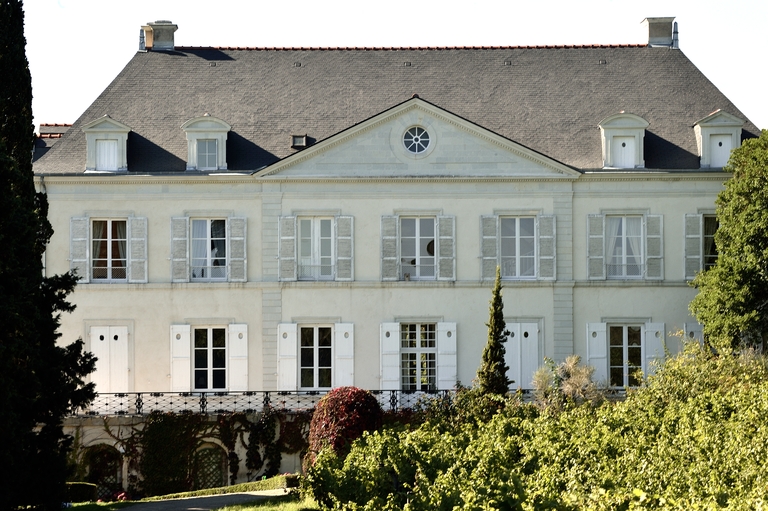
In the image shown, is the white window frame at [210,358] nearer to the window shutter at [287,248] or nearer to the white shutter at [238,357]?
the white shutter at [238,357]

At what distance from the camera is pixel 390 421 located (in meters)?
26.8

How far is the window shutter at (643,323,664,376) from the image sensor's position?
28719mm

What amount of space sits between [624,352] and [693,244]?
3030 mm

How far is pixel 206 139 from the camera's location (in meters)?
29.5

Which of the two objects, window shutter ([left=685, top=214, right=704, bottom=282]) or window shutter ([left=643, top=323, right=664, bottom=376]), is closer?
window shutter ([left=643, top=323, right=664, bottom=376])

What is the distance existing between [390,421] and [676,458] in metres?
11.1

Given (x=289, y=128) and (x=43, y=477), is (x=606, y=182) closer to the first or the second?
(x=289, y=128)

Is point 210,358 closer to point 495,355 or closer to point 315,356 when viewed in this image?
point 315,356

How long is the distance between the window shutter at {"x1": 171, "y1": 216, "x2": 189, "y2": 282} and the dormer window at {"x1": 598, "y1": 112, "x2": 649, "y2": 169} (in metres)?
10.1

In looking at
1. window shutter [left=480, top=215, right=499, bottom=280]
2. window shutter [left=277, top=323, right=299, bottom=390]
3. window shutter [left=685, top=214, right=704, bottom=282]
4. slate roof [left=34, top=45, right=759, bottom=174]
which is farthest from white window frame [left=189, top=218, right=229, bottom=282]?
window shutter [left=685, top=214, right=704, bottom=282]

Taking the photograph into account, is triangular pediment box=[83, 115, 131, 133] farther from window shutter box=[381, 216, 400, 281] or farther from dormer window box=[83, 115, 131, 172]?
window shutter box=[381, 216, 400, 281]

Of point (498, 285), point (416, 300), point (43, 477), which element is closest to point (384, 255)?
point (416, 300)

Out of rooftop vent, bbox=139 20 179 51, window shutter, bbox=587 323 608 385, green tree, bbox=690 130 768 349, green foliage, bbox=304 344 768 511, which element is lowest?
green foliage, bbox=304 344 768 511

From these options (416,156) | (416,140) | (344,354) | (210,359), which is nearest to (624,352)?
(344,354)
